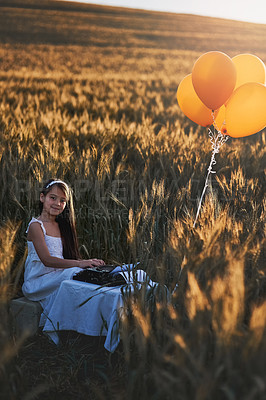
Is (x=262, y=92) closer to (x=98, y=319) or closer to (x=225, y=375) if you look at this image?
(x=98, y=319)

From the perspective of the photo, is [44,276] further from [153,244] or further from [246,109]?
A: [246,109]

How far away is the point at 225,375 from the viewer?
1571 mm

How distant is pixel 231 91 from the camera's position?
133 inches

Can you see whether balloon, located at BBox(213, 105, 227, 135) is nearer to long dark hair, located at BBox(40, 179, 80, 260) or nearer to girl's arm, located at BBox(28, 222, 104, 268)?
long dark hair, located at BBox(40, 179, 80, 260)

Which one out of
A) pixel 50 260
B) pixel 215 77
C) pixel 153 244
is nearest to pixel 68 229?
pixel 50 260

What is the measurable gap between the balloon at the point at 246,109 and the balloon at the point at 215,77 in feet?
0.24

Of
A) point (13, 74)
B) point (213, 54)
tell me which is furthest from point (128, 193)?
point (13, 74)

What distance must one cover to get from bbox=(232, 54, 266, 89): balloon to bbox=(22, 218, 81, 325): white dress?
1.81m

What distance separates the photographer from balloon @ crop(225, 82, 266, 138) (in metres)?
3.30

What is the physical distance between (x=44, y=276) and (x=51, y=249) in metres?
0.19

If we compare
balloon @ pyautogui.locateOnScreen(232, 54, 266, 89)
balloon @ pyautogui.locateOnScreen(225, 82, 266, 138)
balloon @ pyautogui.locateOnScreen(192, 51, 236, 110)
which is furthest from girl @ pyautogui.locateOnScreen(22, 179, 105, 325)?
balloon @ pyautogui.locateOnScreen(232, 54, 266, 89)

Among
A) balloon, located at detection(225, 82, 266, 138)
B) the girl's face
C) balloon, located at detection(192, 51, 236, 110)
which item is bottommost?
the girl's face

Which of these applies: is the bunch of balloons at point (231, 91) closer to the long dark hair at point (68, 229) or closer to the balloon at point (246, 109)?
the balloon at point (246, 109)

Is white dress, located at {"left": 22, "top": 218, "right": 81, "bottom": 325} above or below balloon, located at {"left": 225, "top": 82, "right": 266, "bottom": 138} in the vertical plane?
below
